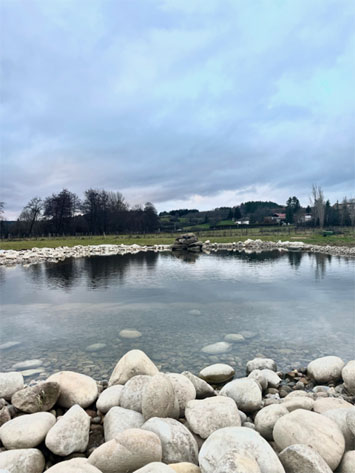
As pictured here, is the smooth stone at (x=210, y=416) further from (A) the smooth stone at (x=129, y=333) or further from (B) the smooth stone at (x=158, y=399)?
(A) the smooth stone at (x=129, y=333)

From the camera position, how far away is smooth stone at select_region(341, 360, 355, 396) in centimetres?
613

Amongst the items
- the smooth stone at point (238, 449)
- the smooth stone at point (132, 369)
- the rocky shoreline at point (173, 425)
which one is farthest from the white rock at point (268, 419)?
the smooth stone at point (132, 369)

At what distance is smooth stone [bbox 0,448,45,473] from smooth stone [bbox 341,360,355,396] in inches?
209

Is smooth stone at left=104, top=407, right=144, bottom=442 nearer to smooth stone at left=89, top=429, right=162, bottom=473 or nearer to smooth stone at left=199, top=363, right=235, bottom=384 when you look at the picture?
smooth stone at left=89, top=429, right=162, bottom=473

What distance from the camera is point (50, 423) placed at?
4.51 metres

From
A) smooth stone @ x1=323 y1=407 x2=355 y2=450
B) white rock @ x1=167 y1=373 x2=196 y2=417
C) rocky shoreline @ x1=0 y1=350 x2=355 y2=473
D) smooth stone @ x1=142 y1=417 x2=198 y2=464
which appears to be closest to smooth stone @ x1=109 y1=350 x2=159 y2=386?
rocky shoreline @ x1=0 y1=350 x2=355 y2=473

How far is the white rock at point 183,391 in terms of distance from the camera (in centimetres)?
514

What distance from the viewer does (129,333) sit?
967 centimetres

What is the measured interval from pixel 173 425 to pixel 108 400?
152cm

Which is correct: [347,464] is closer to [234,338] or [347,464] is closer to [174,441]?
[174,441]

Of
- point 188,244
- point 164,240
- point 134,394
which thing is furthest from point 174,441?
point 164,240

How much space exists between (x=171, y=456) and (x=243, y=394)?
76.2 inches

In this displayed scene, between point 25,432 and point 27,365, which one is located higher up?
point 25,432

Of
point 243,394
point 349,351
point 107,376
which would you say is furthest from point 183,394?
point 349,351
